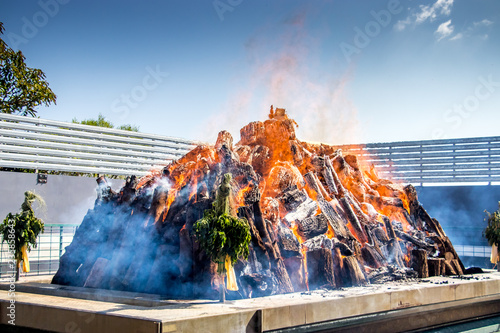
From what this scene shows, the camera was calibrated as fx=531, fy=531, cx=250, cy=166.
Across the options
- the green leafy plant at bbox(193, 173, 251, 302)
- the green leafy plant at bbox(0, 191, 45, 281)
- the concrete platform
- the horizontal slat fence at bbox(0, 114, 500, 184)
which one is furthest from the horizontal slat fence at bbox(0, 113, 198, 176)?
the green leafy plant at bbox(193, 173, 251, 302)

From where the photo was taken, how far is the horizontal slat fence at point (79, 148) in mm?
14750

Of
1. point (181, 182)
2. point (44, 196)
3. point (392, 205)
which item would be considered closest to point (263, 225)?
point (181, 182)

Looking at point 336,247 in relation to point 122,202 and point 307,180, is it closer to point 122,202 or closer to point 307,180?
point 307,180

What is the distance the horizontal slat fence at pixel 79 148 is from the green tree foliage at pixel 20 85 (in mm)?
418

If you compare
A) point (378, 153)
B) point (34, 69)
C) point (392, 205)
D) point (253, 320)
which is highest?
point (34, 69)

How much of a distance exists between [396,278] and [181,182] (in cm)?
439

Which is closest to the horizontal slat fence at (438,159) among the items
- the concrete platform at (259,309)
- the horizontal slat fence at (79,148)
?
the horizontal slat fence at (79,148)

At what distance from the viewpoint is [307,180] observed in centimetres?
1100

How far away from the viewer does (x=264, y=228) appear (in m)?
8.85

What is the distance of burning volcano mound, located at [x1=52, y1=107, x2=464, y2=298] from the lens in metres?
8.45

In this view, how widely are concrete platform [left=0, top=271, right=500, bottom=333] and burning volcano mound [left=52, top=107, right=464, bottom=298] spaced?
1.50 ft

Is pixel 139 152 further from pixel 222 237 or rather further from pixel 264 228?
pixel 222 237

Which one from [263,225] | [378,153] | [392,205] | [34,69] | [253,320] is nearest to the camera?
[253,320]

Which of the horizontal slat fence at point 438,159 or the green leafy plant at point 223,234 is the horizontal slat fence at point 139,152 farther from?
the green leafy plant at point 223,234
